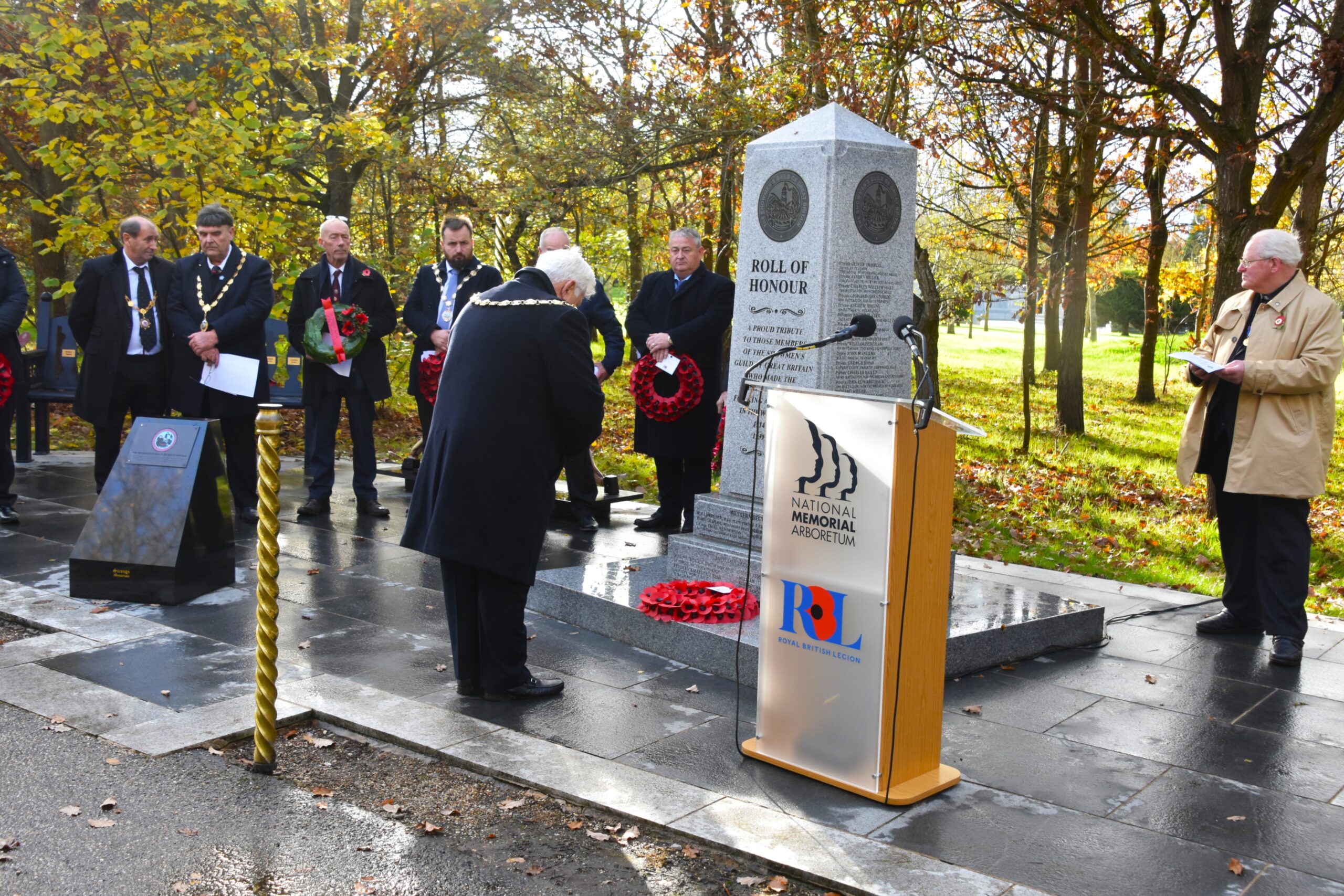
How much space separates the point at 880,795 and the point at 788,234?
11.5 ft

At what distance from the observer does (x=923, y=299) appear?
13.2 m

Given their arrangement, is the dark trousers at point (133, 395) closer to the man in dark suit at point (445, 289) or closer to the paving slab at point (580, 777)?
the man in dark suit at point (445, 289)

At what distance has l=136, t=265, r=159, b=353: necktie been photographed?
8.76 metres

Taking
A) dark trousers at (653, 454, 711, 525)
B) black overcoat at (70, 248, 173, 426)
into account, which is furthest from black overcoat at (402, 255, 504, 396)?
dark trousers at (653, 454, 711, 525)

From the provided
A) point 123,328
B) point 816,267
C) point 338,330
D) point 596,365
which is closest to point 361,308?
point 338,330

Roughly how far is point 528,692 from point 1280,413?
4.11m

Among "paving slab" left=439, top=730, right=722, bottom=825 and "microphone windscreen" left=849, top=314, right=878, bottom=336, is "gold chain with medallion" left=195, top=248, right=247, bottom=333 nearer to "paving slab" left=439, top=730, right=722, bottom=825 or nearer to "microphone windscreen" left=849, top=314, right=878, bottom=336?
"paving slab" left=439, top=730, right=722, bottom=825

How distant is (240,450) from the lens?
898cm

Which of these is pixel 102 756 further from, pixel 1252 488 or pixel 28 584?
pixel 1252 488

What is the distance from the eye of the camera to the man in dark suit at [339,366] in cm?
923

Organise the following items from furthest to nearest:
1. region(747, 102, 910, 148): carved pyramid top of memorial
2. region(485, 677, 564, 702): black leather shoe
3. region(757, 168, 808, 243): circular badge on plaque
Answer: region(757, 168, 808, 243): circular badge on plaque, region(747, 102, 910, 148): carved pyramid top of memorial, region(485, 677, 564, 702): black leather shoe

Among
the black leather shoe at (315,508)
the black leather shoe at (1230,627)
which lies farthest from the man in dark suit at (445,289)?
the black leather shoe at (1230,627)

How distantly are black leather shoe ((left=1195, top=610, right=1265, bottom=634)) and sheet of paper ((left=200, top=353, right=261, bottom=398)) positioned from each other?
6.57m

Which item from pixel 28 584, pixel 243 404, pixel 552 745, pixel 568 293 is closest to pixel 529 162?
pixel 243 404
